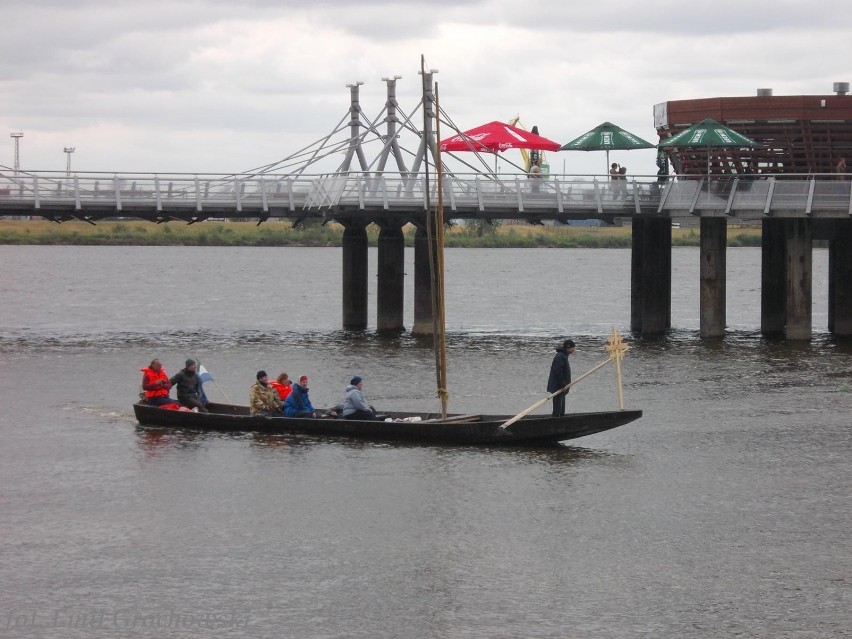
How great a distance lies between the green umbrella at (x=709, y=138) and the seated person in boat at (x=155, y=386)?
24116 mm

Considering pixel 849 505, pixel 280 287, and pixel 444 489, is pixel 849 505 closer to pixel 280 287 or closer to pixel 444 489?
pixel 444 489

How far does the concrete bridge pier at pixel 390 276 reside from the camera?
181 ft

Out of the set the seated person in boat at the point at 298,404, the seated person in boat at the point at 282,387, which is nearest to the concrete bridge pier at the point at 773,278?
the seated person in boat at the point at 282,387

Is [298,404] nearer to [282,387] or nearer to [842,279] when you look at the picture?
[282,387]

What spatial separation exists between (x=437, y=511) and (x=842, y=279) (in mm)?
33966

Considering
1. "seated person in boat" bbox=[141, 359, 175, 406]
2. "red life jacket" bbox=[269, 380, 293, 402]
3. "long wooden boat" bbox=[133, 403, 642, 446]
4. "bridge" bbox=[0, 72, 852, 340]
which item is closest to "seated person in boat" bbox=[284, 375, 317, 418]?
"long wooden boat" bbox=[133, 403, 642, 446]

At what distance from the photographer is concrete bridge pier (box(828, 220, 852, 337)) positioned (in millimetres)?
54031

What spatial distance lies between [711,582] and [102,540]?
9594 mm

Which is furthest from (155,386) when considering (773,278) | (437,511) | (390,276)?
(773,278)

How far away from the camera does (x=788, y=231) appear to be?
51.2 m

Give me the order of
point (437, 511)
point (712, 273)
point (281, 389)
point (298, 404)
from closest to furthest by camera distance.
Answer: point (437, 511) < point (298, 404) < point (281, 389) < point (712, 273)

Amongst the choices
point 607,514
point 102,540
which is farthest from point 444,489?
point 102,540

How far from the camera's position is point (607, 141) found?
177 ft

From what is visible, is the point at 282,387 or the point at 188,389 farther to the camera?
the point at 188,389
